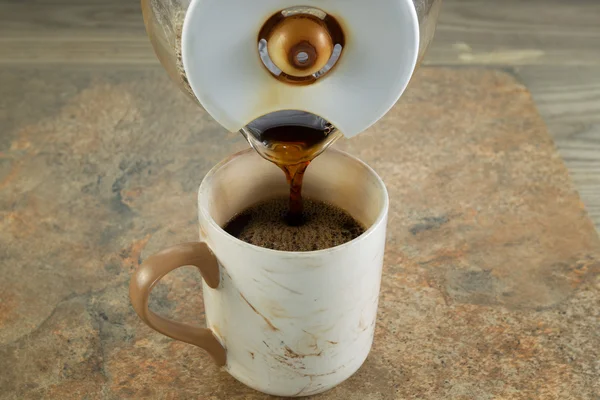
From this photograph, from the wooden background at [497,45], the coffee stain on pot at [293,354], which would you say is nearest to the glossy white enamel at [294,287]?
the coffee stain on pot at [293,354]

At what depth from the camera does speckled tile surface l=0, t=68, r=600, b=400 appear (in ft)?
2.48

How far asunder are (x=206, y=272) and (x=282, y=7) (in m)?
0.22

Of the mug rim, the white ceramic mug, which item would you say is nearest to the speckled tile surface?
the white ceramic mug

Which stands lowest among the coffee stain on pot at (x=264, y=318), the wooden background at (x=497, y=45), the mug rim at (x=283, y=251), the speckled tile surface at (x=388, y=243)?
the wooden background at (x=497, y=45)

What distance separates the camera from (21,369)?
750mm

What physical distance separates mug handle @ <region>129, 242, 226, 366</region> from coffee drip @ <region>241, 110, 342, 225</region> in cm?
9

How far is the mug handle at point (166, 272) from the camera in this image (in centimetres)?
64

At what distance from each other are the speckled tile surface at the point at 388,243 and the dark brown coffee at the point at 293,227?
12cm

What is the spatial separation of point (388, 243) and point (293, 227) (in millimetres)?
197

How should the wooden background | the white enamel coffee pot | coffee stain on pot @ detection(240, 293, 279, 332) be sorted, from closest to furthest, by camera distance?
the white enamel coffee pot, coffee stain on pot @ detection(240, 293, 279, 332), the wooden background

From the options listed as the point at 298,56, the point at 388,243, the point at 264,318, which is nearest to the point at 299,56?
the point at 298,56

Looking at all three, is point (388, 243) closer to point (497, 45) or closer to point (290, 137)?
point (290, 137)

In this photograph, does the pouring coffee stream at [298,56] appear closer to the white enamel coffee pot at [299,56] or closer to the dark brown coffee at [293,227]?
the white enamel coffee pot at [299,56]

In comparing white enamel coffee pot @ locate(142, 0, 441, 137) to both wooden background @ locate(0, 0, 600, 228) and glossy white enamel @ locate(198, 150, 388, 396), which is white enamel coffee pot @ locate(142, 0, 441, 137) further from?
wooden background @ locate(0, 0, 600, 228)
